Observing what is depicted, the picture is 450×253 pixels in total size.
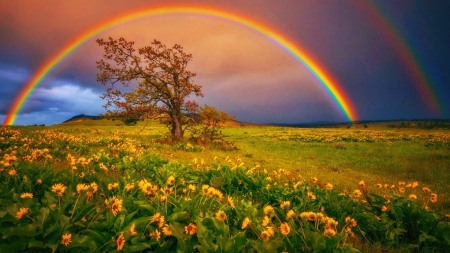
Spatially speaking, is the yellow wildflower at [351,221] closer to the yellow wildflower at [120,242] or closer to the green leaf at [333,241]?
the green leaf at [333,241]

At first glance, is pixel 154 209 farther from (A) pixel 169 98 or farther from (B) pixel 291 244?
(A) pixel 169 98

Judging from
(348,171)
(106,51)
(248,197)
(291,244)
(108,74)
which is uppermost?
(106,51)

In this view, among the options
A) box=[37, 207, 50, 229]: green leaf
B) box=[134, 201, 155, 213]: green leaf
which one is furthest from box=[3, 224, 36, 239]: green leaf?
box=[134, 201, 155, 213]: green leaf

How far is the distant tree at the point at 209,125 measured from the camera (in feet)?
61.0

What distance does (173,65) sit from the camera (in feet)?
61.0

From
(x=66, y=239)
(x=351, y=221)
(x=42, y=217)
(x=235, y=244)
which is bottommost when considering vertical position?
(x=351, y=221)

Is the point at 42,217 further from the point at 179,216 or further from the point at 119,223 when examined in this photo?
the point at 179,216

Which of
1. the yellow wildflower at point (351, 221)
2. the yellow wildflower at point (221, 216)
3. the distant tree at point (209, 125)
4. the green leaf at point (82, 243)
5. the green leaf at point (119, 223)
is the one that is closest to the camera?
the green leaf at point (82, 243)

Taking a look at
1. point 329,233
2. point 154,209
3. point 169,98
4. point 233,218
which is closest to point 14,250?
point 154,209

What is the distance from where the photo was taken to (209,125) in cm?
1869

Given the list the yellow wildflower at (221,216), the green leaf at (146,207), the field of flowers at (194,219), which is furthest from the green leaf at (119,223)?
the yellow wildflower at (221,216)

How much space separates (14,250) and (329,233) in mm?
2974

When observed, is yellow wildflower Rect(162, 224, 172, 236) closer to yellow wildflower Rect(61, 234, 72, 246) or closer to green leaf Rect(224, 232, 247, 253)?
green leaf Rect(224, 232, 247, 253)

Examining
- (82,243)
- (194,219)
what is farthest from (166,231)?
(82,243)
